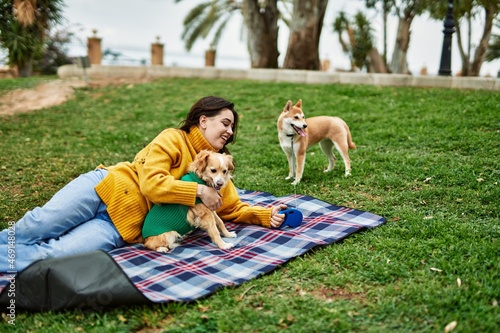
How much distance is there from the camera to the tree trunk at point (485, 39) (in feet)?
45.1

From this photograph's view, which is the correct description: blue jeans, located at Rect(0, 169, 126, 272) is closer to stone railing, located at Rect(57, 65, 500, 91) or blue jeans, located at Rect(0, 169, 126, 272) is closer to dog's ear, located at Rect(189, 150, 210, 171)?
dog's ear, located at Rect(189, 150, 210, 171)

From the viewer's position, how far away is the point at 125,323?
297 cm

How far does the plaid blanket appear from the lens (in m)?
3.34

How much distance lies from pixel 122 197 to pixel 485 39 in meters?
14.8

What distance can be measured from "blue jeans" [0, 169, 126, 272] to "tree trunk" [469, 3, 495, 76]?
Result: 42.7 feet

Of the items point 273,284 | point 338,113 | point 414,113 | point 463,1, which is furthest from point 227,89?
point 273,284

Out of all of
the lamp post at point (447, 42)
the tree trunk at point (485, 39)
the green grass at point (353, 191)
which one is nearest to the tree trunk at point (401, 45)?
the tree trunk at point (485, 39)

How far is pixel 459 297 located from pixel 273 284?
51.0 inches

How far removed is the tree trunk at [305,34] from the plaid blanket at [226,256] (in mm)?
10151

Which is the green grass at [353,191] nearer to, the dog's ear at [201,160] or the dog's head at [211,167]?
the dog's head at [211,167]

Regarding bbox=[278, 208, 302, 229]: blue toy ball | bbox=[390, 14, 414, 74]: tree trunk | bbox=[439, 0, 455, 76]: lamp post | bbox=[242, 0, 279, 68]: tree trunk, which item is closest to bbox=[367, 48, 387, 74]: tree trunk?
bbox=[390, 14, 414, 74]: tree trunk

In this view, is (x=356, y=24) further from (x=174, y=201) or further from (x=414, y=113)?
(x=174, y=201)

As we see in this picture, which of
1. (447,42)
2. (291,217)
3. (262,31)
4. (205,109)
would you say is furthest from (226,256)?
(262,31)

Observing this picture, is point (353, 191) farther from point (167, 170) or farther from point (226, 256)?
point (167, 170)
